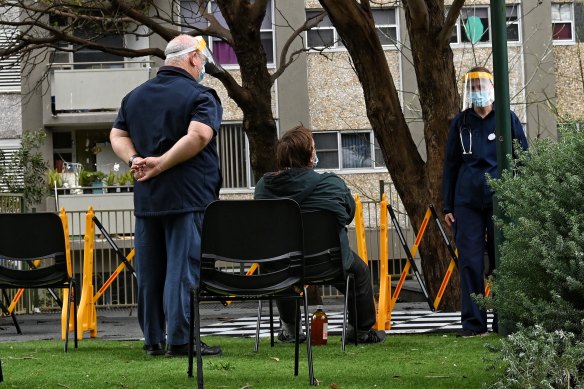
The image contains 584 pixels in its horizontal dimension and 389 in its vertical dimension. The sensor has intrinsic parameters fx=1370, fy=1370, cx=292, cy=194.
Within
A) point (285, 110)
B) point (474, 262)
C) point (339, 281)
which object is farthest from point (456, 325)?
point (285, 110)

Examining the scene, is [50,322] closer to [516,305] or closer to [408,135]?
[408,135]

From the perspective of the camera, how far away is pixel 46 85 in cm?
3947

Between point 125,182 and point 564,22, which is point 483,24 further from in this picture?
point 125,182

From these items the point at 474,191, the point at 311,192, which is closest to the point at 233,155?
the point at 474,191

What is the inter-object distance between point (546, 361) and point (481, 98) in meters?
5.05

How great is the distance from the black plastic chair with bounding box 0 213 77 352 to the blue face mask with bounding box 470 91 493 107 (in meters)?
3.39

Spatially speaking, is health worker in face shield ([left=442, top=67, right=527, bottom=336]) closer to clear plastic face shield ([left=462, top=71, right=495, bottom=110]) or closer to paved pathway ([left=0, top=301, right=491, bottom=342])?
clear plastic face shield ([left=462, top=71, right=495, bottom=110])

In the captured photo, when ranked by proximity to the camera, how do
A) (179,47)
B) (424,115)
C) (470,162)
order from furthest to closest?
(424,115) < (470,162) < (179,47)

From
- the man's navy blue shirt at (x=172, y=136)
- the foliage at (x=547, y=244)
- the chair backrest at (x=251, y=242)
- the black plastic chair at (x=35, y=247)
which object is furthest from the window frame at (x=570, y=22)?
the foliage at (x=547, y=244)

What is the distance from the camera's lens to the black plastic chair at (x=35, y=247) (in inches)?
420

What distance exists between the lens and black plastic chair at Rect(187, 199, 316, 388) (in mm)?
7602

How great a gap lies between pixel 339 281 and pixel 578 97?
30864 millimetres

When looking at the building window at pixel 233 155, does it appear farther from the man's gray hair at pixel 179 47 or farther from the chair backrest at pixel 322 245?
the man's gray hair at pixel 179 47

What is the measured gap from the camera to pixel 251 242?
7684mm
